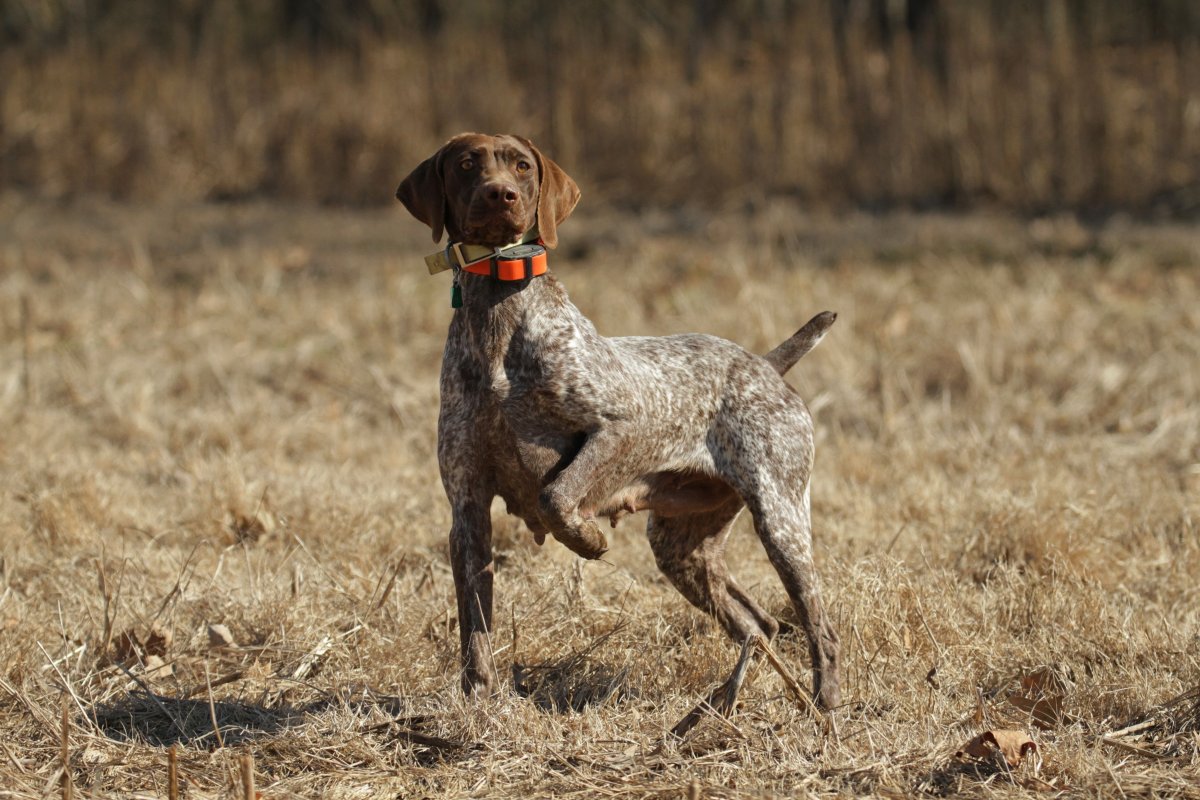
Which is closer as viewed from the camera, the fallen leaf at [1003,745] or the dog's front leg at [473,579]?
the fallen leaf at [1003,745]

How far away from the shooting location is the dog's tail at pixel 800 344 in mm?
4266

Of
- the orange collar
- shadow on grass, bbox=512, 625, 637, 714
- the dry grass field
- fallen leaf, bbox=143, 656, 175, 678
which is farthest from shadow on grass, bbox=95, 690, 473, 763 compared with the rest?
the orange collar

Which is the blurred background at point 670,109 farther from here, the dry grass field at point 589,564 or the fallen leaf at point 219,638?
the fallen leaf at point 219,638

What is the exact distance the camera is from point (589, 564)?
4789 millimetres

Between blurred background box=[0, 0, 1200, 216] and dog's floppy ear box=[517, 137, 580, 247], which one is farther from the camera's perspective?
blurred background box=[0, 0, 1200, 216]

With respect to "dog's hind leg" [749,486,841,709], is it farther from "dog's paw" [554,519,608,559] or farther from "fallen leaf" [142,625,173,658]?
"fallen leaf" [142,625,173,658]

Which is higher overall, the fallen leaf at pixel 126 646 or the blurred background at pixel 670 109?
the blurred background at pixel 670 109

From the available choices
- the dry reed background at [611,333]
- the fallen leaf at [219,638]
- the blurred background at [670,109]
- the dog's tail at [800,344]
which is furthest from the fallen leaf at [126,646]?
the blurred background at [670,109]

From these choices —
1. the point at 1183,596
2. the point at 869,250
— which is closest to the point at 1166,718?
the point at 1183,596

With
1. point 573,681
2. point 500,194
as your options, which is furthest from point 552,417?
point 573,681

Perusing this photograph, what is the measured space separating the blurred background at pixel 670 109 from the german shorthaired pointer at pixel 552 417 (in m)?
8.15

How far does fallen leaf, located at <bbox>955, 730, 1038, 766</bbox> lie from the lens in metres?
3.36

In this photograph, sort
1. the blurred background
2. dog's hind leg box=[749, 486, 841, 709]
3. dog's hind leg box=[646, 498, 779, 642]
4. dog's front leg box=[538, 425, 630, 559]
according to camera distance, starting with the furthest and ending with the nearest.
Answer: the blurred background
dog's hind leg box=[646, 498, 779, 642]
dog's hind leg box=[749, 486, 841, 709]
dog's front leg box=[538, 425, 630, 559]

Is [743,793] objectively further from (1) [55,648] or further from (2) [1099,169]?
(2) [1099,169]
